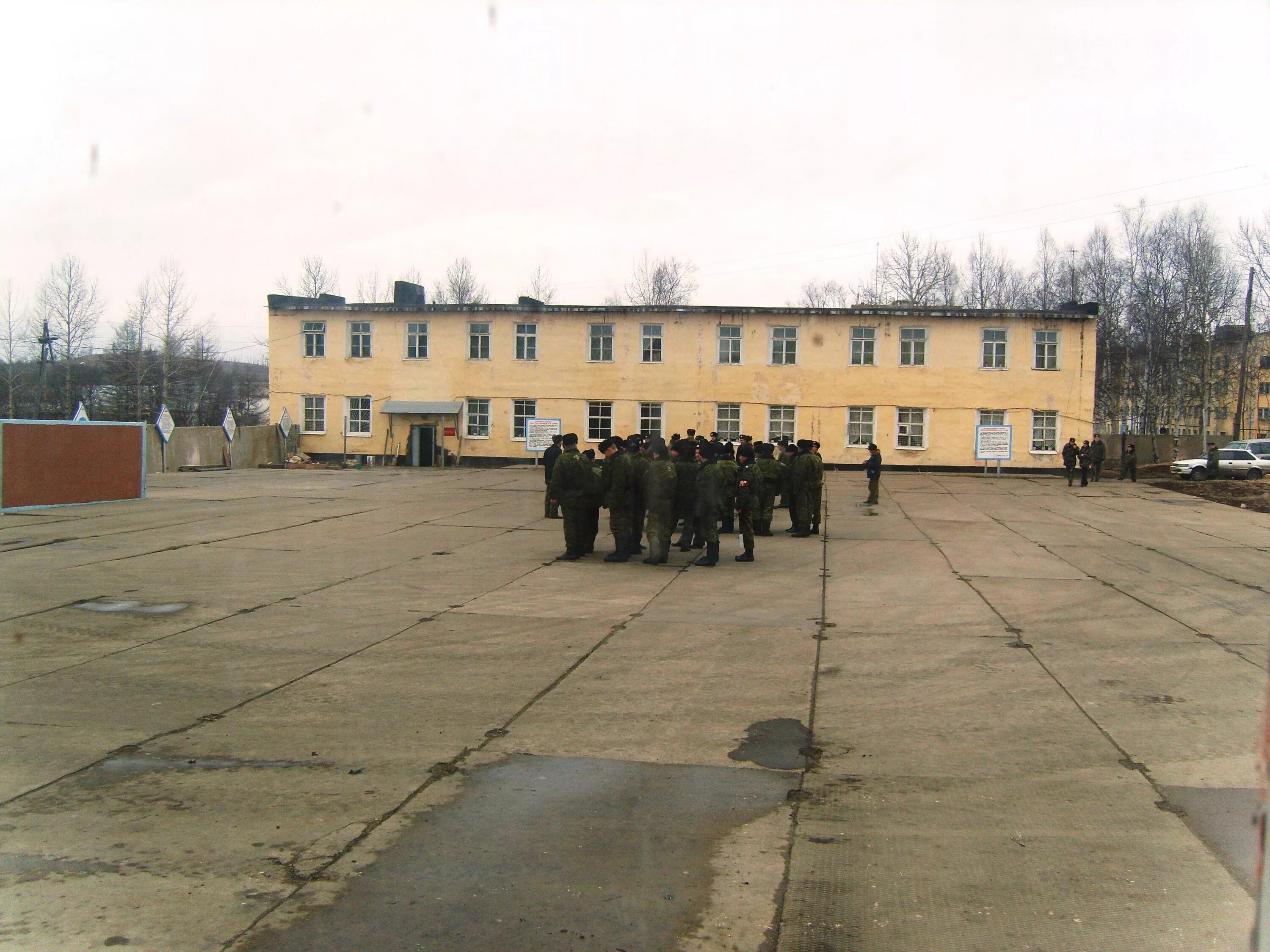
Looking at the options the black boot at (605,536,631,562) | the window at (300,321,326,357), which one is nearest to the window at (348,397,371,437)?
the window at (300,321,326,357)

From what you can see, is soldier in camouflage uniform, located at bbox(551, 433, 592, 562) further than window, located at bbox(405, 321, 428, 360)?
No

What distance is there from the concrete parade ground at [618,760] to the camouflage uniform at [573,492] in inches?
44.0

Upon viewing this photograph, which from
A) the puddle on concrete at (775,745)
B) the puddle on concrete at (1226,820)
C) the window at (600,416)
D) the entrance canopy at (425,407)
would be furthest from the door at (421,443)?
the puddle on concrete at (1226,820)

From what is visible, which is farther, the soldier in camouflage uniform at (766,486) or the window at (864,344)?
the window at (864,344)

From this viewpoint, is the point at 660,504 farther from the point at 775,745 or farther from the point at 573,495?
the point at 775,745

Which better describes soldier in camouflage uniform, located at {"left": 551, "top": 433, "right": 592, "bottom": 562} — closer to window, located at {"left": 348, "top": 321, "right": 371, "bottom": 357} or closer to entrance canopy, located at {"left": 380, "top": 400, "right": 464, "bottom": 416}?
entrance canopy, located at {"left": 380, "top": 400, "right": 464, "bottom": 416}

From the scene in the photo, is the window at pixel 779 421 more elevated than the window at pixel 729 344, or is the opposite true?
the window at pixel 729 344

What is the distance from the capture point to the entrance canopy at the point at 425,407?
42.2 meters

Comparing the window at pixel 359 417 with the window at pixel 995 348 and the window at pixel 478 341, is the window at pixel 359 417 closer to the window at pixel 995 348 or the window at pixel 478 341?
the window at pixel 478 341

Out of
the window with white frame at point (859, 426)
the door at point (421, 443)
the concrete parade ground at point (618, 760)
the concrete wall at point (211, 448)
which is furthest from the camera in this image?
the door at point (421, 443)

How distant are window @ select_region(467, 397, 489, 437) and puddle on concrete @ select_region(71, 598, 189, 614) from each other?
3202cm

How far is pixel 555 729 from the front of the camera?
661 centimetres

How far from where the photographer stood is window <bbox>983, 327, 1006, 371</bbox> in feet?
132

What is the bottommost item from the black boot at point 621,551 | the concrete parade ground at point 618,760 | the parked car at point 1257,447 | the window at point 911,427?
the concrete parade ground at point 618,760
